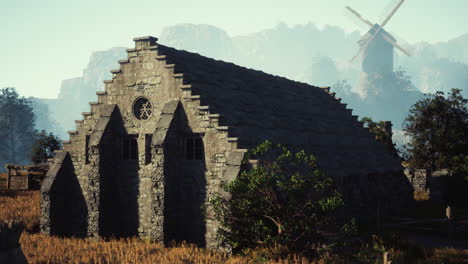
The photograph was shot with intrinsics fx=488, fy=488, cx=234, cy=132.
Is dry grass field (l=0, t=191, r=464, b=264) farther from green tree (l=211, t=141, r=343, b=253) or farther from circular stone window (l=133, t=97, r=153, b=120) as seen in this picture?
circular stone window (l=133, t=97, r=153, b=120)

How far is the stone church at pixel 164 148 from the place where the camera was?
83.9 ft

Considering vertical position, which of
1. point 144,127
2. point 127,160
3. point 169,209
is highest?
point 144,127

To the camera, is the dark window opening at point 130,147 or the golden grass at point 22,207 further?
the golden grass at point 22,207

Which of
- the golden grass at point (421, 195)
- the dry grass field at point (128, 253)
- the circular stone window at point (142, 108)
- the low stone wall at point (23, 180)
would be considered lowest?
the dry grass field at point (128, 253)

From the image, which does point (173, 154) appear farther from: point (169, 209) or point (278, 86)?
point (278, 86)

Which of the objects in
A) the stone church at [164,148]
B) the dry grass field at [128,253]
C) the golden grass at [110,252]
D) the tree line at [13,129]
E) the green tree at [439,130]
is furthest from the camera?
the tree line at [13,129]

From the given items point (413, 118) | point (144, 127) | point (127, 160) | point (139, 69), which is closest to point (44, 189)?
point (127, 160)

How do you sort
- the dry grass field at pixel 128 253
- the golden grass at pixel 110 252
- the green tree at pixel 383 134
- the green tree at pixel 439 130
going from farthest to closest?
the green tree at pixel 383 134 → the green tree at pixel 439 130 → the golden grass at pixel 110 252 → the dry grass field at pixel 128 253

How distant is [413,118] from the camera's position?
50688mm

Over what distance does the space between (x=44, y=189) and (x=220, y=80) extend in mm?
12364

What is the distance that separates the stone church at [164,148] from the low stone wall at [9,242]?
10916mm

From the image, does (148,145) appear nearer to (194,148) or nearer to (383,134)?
(194,148)

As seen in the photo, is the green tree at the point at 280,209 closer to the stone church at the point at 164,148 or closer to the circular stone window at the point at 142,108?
the stone church at the point at 164,148

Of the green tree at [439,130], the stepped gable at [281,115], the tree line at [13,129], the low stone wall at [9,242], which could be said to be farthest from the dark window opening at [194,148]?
the tree line at [13,129]
